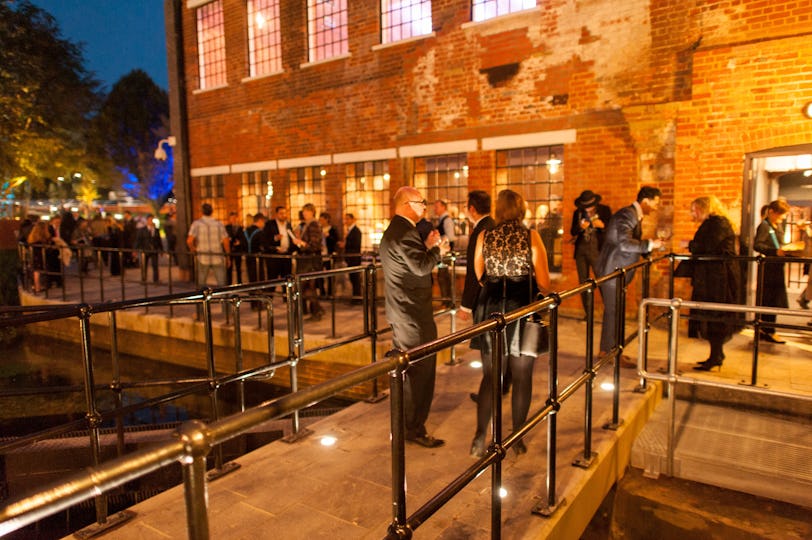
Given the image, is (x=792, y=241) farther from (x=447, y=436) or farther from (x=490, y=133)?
(x=447, y=436)

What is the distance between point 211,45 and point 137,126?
28.3 meters

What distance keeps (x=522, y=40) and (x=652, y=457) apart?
24.1ft

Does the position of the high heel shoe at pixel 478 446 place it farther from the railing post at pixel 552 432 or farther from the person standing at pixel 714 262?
the person standing at pixel 714 262

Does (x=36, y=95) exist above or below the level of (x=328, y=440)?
above

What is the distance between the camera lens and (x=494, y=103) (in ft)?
32.3

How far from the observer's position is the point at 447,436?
14.7ft

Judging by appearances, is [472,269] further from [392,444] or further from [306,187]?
[306,187]

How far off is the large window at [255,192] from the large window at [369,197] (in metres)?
2.60

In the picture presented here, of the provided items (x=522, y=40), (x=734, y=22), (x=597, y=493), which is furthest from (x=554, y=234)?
(x=597, y=493)

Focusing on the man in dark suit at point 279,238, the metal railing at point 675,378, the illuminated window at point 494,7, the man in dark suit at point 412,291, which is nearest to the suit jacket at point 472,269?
the man in dark suit at point 412,291

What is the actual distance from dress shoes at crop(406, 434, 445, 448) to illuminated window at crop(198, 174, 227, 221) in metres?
11.9

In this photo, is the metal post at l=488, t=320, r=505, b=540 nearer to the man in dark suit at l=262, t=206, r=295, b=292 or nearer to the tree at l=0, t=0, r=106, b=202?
the man in dark suit at l=262, t=206, r=295, b=292

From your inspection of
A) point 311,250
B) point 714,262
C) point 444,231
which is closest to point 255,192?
point 311,250

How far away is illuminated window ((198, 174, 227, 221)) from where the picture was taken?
48.5 feet
